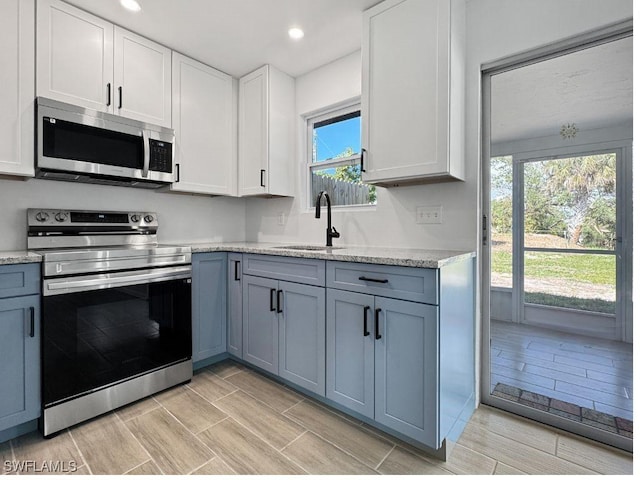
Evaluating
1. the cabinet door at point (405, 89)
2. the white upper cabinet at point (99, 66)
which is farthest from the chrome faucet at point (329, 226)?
the white upper cabinet at point (99, 66)

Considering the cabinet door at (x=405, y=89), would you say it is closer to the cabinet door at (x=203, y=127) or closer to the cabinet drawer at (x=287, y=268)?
the cabinet drawer at (x=287, y=268)

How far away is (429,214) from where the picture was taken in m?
2.18

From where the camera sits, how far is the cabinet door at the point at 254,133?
110 inches

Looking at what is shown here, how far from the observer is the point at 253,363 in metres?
2.37

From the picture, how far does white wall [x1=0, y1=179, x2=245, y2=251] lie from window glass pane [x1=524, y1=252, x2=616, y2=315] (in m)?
2.55

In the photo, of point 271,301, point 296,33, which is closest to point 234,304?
point 271,301

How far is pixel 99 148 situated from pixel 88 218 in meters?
0.51

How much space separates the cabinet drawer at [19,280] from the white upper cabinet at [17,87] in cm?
62

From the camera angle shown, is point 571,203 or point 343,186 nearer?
point 571,203

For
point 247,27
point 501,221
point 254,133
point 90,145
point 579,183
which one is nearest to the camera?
point 579,183

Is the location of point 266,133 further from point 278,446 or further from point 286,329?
point 278,446

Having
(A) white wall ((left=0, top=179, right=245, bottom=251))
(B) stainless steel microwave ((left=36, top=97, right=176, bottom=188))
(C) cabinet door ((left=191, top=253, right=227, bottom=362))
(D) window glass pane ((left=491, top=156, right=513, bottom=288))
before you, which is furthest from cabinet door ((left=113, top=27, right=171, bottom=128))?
(D) window glass pane ((left=491, top=156, right=513, bottom=288))

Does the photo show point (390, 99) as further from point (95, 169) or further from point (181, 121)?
point (95, 169)

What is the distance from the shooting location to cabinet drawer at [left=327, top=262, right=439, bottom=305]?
1.51 metres
